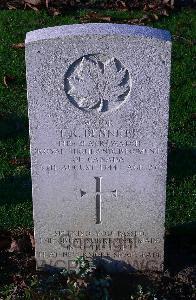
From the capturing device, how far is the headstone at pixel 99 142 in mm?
4270

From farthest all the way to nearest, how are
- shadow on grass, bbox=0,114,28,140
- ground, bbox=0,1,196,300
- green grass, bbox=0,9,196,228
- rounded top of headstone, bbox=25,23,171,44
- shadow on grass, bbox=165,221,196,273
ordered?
shadow on grass, bbox=0,114,28,140, green grass, bbox=0,9,196,228, shadow on grass, bbox=165,221,196,273, ground, bbox=0,1,196,300, rounded top of headstone, bbox=25,23,171,44

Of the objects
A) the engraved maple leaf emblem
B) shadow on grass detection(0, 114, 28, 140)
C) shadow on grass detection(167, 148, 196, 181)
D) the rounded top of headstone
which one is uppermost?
the rounded top of headstone

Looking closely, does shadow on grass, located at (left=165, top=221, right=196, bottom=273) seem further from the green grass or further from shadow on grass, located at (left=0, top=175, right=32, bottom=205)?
shadow on grass, located at (left=0, top=175, right=32, bottom=205)

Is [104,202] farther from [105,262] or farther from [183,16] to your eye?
[183,16]

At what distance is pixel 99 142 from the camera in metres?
4.55

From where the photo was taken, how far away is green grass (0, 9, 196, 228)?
576 cm

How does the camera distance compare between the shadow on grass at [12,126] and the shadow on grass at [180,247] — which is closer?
the shadow on grass at [180,247]

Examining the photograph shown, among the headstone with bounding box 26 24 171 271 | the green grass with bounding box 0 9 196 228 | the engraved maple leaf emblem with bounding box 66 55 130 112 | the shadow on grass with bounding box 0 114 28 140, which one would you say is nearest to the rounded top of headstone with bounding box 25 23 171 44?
the headstone with bounding box 26 24 171 271

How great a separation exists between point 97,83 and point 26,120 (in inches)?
103

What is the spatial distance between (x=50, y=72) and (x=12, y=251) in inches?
62.8

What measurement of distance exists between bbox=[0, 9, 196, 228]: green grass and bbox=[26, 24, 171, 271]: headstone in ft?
2.32

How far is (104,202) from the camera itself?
4.79 metres

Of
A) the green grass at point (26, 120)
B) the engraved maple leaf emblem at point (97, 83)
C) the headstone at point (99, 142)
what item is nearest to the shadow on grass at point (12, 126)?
the green grass at point (26, 120)

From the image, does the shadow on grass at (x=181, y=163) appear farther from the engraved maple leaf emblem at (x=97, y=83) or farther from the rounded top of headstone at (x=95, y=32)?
the rounded top of headstone at (x=95, y=32)
